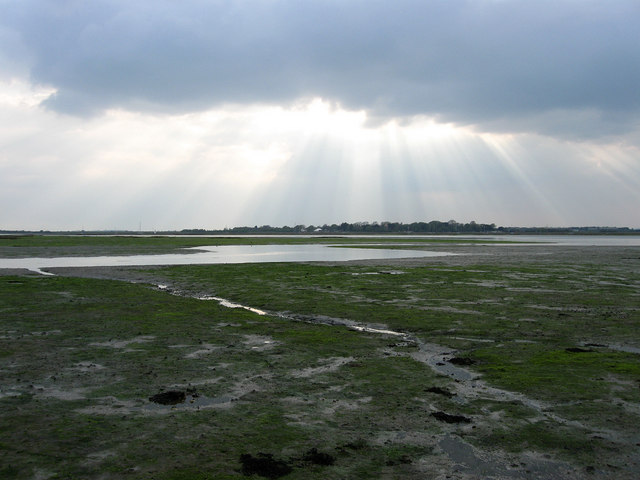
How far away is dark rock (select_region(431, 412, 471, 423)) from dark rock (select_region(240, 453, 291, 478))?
3200 millimetres

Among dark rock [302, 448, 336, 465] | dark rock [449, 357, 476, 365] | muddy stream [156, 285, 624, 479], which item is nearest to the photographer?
muddy stream [156, 285, 624, 479]

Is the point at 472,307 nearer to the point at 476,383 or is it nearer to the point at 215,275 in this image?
the point at 476,383

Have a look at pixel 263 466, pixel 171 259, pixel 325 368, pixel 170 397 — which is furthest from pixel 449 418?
A: pixel 171 259

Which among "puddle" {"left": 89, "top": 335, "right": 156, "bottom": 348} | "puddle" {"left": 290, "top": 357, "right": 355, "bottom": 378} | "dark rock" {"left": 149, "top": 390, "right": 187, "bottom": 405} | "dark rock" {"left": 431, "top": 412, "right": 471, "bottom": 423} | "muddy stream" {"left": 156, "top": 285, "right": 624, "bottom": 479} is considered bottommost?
"muddy stream" {"left": 156, "top": 285, "right": 624, "bottom": 479}

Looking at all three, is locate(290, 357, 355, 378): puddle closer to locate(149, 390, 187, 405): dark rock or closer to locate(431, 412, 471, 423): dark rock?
locate(149, 390, 187, 405): dark rock

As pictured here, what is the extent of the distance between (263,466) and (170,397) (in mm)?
3745

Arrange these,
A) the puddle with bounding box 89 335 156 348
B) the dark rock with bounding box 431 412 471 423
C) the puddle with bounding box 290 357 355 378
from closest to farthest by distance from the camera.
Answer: the dark rock with bounding box 431 412 471 423 < the puddle with bounding box 290 357 355 378 < the puddle with bounding box 89 335 156 348

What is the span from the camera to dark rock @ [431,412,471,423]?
9.06 m

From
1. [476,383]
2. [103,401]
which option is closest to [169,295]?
[103,401]

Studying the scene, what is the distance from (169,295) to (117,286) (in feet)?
17.5

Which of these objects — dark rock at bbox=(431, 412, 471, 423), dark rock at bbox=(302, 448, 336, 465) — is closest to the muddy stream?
dark rock at bbox=(431, 412, 471, 423)

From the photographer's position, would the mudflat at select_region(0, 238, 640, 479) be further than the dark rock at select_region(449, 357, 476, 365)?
No

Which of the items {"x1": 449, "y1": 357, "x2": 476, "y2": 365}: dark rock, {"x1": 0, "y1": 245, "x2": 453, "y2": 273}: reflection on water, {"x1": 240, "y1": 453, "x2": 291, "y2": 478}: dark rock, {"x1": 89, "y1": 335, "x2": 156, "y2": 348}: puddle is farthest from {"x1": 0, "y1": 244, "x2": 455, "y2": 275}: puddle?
{"x1": 240, "y1": 453, "x2": 291, "y2": 478}: dark rock

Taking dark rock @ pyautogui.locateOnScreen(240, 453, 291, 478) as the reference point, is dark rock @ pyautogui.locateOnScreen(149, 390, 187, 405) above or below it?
above
